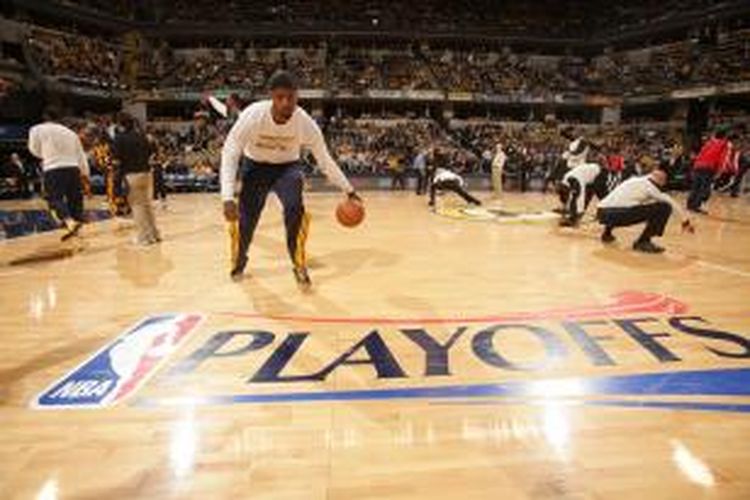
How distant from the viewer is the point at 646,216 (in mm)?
8062

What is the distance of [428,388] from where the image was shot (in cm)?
334

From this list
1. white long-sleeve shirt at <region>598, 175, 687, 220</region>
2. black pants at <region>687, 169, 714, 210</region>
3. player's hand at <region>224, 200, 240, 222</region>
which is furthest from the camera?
black pants at <region>687, 169, 714, 210</region>

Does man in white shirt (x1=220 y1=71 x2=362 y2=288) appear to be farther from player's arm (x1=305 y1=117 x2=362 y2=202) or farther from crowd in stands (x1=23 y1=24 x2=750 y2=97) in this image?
crowd in stands (x1=23 y1=24 x2=750 y2=97)

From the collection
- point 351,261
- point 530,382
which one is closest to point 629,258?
point 351,261

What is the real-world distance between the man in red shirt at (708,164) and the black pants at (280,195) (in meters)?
10.3

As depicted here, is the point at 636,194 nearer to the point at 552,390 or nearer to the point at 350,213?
the point at 350,213

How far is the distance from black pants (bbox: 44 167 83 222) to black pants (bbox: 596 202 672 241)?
22.0 ft

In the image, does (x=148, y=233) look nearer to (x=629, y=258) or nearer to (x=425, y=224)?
(x=425, y=224)

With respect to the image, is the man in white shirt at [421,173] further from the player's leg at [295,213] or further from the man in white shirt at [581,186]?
the player's leg at [295,213]

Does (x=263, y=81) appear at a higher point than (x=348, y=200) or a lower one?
higher

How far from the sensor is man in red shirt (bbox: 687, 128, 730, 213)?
13047 millimetres

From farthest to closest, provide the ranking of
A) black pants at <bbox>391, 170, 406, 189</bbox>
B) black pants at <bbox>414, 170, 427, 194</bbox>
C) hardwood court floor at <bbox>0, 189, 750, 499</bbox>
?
1. black pants at <bbox>391, 170, 406, 189</bbox>
2. black pants at <bbox>414, 170, 427, 194</bbox>
3. hardwood court floor at <bbox>0, 189, 750, 499</bbox>

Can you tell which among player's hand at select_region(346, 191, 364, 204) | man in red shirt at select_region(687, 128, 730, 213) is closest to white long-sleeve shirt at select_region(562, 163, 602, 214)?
man in red shirt at select_region(687, 128, 730, 213)

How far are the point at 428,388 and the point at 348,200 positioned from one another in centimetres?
260
